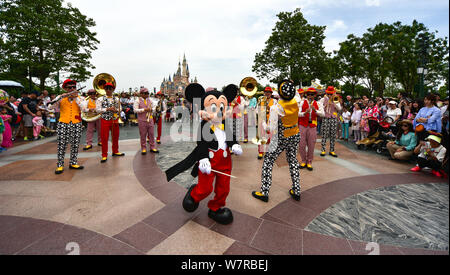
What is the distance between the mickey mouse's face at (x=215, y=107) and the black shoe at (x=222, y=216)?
1.25m

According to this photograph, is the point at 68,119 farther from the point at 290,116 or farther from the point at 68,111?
the point at 290,116

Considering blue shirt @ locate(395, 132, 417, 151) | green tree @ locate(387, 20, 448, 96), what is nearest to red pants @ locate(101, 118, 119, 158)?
blue shirt @ locate(395, 132, 417, 151)

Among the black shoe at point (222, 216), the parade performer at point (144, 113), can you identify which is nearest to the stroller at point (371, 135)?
the black shoe at point (222, 216)

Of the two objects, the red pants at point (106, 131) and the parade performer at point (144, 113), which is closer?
the red pants at point (106, 131)

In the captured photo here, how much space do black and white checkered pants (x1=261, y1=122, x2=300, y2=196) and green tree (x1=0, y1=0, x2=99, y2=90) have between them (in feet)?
67.9

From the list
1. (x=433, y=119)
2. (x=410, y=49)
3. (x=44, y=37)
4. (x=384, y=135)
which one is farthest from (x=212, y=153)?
(x=410, y=49)

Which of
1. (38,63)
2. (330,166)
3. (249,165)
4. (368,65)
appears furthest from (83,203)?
(368,65)

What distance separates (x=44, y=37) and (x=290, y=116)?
69.6 feet

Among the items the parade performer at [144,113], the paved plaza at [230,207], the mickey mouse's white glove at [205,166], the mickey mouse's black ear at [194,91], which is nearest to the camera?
the paved plaza at [230,207]

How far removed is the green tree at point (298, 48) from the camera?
21031 millimetres

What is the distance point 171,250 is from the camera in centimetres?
209

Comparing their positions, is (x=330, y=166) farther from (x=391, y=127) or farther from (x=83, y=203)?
(x=83, y=203)

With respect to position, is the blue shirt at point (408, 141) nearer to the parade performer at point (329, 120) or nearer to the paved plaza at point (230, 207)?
the paved plaza at point (230, 207)

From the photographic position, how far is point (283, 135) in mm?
3344
